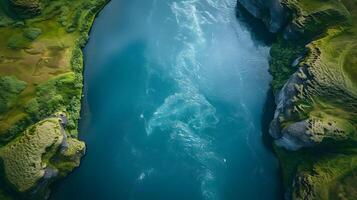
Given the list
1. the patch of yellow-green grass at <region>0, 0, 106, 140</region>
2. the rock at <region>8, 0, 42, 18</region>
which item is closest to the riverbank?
the patch of yellow-green grass at <region>0, 0, 106, 140</region>

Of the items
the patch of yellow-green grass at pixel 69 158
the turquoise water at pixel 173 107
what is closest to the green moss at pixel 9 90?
the turquoise water at pixel 173 107

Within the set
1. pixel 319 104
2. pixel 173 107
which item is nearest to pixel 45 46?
pixel 173 107

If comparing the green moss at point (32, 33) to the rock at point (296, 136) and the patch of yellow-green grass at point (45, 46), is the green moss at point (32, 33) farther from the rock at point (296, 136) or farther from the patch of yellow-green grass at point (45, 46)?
the rock at point (296, 136)

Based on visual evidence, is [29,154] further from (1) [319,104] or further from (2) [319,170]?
(1) [319,104]

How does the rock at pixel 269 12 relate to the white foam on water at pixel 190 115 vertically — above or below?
above

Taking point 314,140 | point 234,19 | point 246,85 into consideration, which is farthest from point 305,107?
point 234,19

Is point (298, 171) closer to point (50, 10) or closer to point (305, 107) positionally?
point (305, 107)
